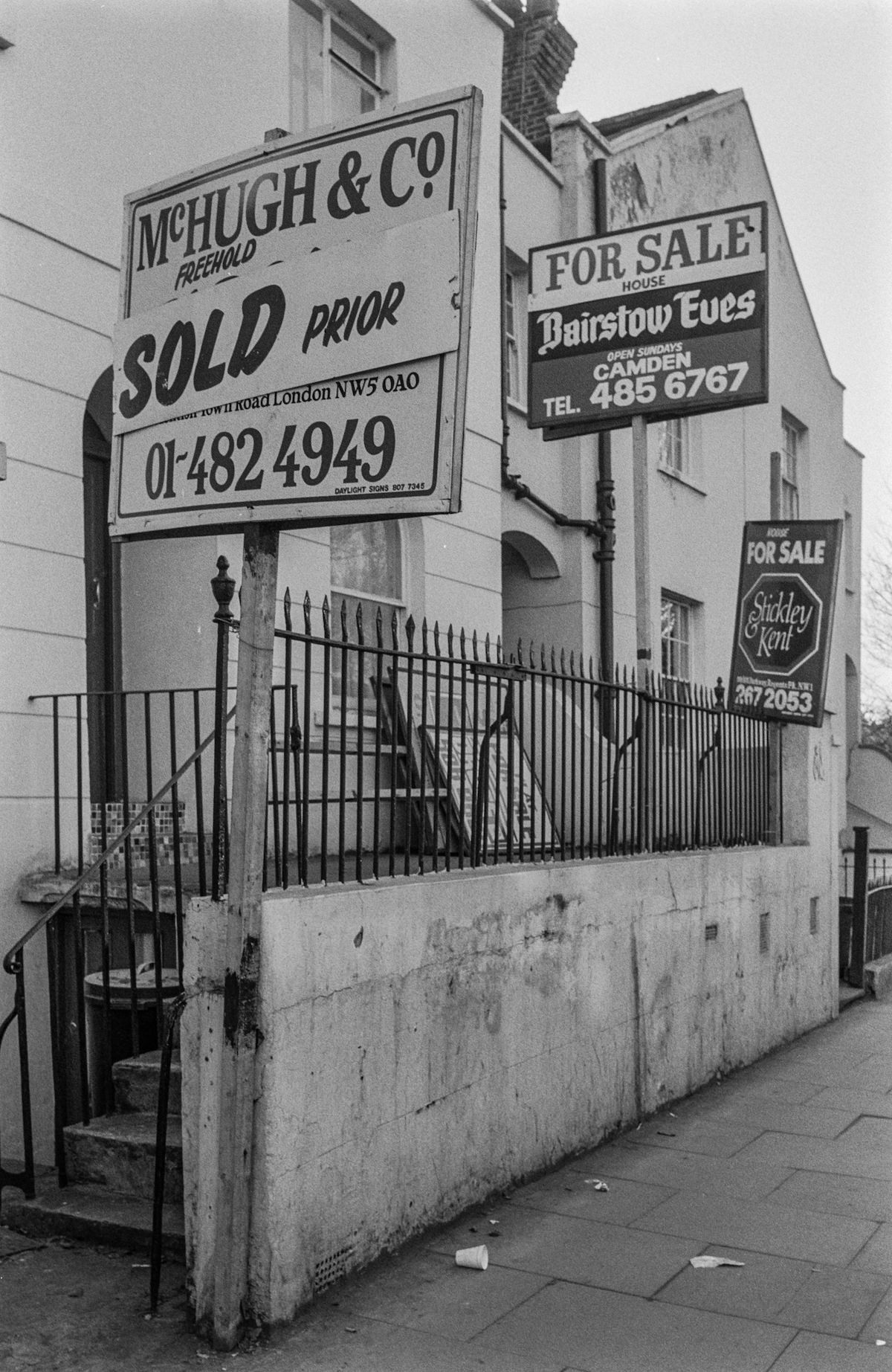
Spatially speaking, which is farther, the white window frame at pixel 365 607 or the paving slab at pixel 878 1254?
the white window frame at pixel 365 607

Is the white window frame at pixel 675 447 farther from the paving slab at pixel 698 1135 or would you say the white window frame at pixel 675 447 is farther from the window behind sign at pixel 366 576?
the paving slab at pixel 698 1135

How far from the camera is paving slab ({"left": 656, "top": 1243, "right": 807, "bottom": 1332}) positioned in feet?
15.6

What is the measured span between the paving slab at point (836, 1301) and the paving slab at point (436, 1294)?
901mm

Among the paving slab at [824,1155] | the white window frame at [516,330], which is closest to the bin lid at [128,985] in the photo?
the paving slab at [824,1155]

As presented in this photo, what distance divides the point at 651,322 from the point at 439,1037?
18.4 ft

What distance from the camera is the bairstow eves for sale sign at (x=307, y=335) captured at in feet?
14.3

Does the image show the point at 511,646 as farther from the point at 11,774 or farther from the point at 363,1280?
the point at 363,1280

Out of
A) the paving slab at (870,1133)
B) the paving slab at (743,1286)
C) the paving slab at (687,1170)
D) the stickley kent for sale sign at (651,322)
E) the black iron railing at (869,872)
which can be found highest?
the stickley kent for sale sign at (651,322)

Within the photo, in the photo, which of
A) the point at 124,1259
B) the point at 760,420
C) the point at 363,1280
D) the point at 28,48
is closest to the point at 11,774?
the point at 124,1259

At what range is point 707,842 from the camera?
9266mm

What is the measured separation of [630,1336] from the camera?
4.50 meters

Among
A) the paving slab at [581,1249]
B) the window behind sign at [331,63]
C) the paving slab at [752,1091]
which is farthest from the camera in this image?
the window behind sign at [331,63]

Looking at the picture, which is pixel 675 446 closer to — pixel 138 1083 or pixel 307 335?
pixel 138 1083

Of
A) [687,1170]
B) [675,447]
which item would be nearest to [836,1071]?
A: [687,1170]
